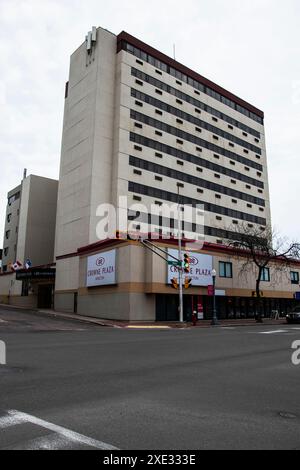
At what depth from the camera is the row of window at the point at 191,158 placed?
52275mm

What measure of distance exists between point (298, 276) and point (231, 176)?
21.5 meters

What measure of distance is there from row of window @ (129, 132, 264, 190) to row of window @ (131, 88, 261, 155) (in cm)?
489

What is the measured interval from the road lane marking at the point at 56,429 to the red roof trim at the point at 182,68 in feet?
183

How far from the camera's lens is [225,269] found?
41.2 metres

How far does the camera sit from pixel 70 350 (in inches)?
514

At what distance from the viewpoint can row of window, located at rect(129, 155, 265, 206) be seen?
5125 cm

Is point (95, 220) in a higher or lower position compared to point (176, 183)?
lower

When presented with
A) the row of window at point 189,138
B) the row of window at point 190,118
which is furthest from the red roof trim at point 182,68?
the row of window at point 189,138

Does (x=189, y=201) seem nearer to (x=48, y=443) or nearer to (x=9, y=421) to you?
(x=9, y=421)

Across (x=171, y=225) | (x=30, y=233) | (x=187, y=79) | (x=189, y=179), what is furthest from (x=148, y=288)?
(x=187, y=79)

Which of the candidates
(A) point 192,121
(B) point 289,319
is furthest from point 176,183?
(B) point 289,319

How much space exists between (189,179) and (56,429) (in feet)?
179
